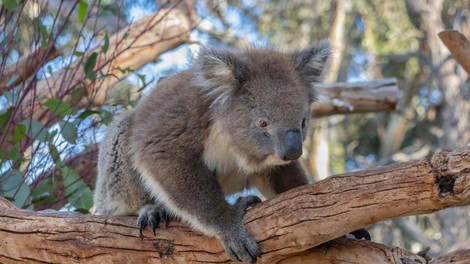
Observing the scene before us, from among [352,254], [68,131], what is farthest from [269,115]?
[68,131]

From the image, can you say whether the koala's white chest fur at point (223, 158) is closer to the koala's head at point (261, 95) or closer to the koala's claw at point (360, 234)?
the koala's head at point (261, 95)

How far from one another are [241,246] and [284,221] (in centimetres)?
27

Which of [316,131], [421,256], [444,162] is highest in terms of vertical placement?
[444,162]

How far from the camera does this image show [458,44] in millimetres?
4012

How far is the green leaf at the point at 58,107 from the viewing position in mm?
4340

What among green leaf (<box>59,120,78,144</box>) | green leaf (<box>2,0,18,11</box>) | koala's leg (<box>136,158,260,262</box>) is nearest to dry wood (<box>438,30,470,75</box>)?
koala's leg (<box>136,158,260,262</box>)

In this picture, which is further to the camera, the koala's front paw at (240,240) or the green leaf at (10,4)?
the green leaf at (10,4)

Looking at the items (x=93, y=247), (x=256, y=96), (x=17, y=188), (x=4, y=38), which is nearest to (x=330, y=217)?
(x=256, y=96)

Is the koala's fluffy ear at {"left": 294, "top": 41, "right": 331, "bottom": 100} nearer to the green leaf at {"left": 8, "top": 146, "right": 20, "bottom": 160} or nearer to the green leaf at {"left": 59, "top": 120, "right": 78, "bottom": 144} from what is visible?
the green leaf at {"left": 59, "top": 120, "right": 78, "bottom": 144}

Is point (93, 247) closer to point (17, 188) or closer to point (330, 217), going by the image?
point (17, 188)

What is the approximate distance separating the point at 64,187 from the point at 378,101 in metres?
3.03

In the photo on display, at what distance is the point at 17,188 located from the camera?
420 centimetres

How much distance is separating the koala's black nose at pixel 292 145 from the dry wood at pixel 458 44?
139 centimetres

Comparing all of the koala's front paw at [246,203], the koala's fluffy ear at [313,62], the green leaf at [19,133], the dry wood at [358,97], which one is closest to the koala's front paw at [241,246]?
the koala's front paw at [246,203]
